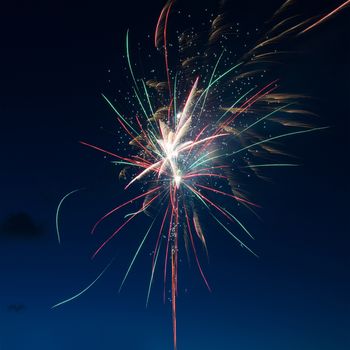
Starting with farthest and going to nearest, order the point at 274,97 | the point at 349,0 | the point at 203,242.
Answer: the point at 203,242
the point at 274,97
the point at 349,0

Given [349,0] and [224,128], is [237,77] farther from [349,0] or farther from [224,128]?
[349,0]

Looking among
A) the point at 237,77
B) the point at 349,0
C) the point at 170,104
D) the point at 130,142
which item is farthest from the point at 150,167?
the point at 349,0

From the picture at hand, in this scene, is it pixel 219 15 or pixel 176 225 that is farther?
pixel 176 225

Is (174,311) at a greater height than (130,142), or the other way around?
(130,142)

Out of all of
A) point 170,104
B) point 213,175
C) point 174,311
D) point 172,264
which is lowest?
point 174,311

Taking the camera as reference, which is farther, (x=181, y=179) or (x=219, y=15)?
(x=181, y=179)

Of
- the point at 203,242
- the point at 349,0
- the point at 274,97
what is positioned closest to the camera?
the point at 349,0

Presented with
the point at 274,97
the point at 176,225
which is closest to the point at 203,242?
the point at 176,225

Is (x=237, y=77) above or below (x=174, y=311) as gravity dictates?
above

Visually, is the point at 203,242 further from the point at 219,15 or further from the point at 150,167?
the point at 219,15
